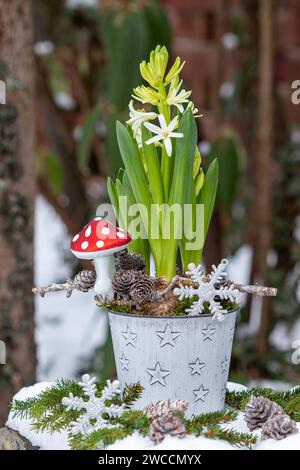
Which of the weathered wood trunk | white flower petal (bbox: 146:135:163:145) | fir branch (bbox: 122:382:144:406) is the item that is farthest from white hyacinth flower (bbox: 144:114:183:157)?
the weathered wood trunk

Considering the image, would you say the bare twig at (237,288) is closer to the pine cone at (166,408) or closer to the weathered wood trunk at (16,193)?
the pine cone at (166,408)

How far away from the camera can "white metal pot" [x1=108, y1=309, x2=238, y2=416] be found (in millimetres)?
787

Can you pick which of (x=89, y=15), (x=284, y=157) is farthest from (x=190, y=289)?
(x=89, y=15)

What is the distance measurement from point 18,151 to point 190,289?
1019 millimetres

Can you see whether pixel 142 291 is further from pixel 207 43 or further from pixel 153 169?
pixel 207 43

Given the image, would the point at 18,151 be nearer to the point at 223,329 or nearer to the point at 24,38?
the point at 24,38

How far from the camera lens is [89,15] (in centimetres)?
255

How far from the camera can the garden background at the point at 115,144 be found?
1.71 metres

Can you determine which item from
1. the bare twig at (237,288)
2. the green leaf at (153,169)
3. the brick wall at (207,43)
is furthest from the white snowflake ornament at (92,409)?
the brick wall at (207,43)

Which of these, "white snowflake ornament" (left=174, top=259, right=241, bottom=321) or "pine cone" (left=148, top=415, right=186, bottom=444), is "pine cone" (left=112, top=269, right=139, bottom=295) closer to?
"white snowflake ornament" (left=174, top=259, right=241, bottom=321)

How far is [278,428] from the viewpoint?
748 mm

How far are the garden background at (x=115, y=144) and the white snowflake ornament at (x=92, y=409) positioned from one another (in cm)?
95

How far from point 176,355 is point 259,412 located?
0.11m
